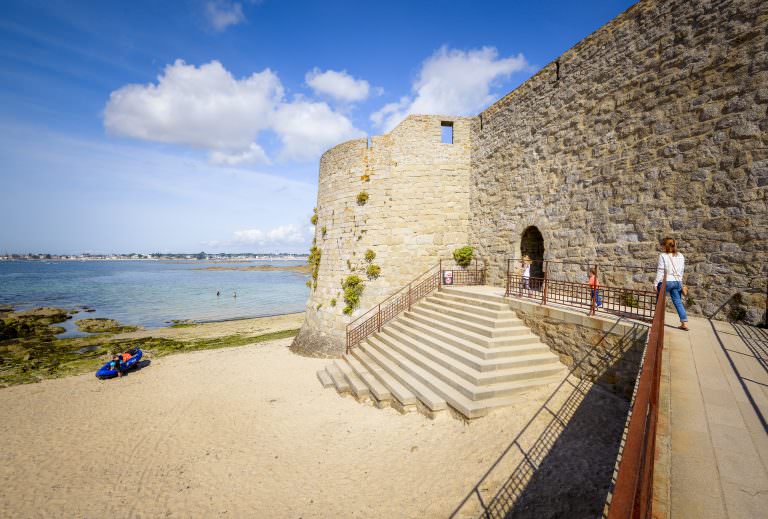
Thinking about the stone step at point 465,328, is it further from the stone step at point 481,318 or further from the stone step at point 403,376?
the stone step at point 403,376

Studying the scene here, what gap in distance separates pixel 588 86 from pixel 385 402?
1020 centimetres

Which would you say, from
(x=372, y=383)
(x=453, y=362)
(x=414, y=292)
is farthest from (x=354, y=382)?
(x=414, y=292)

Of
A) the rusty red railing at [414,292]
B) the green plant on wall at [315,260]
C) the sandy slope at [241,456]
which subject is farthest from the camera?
the green plant on wall at [315,260]

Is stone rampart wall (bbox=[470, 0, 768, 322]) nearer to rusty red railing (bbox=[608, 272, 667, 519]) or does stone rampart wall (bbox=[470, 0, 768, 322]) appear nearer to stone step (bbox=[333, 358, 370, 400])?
rusty red railing (bbox=[608, 272, 667, 519])

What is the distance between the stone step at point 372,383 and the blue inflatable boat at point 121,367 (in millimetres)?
9100

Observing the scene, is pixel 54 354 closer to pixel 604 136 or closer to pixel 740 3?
pixel 604 136

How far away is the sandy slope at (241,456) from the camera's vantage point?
542cm

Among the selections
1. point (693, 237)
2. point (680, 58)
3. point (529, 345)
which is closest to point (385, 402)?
point (529, 345)

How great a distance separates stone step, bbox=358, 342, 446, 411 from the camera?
272 inches

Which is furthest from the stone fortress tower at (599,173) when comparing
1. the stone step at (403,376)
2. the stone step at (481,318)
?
the stone step at (403,376)

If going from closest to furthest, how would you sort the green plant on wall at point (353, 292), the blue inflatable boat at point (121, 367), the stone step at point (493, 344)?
the stone step at point (493, 344)
the blue inflatable boat at point (121, 367)
the green plant on wall at point (353, 292)

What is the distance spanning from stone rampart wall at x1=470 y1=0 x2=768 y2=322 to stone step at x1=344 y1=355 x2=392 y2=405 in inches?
247

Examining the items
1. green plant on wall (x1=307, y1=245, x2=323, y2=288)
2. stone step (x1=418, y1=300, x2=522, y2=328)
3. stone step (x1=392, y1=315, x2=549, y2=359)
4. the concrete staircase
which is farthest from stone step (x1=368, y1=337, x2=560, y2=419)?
green plant on wall (x1=307, y1=245, x2=323, y2=288)

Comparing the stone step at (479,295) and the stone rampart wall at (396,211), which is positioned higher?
the stone rampart wall at (396,211)
